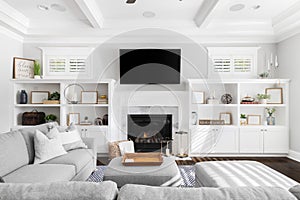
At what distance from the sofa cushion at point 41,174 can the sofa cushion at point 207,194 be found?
1634mm

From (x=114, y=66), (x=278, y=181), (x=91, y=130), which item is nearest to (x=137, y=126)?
(x=91, y=130)

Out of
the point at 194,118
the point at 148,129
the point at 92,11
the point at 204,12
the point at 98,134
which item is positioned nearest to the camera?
the point at 92,11

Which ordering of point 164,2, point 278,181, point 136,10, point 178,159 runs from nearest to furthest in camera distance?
point 278,181 → point 164,2 → point 136,10 → point 178,159

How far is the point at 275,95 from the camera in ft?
18.5

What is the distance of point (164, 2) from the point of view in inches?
173

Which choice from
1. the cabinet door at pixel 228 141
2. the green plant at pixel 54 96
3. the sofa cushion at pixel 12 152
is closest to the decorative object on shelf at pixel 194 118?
the cabinet door at pixel 228 141

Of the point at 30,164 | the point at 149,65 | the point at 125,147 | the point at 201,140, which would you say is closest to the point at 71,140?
the point at 30,164

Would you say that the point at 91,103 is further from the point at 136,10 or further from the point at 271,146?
the point at 271,146

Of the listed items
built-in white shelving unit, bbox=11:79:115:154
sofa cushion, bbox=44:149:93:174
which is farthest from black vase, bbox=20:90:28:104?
sofa cushion, bbox=44:149:93:174

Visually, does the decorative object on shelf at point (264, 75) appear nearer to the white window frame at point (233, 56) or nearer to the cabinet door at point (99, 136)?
the white window frame at point (233, 56)

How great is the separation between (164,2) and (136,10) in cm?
63

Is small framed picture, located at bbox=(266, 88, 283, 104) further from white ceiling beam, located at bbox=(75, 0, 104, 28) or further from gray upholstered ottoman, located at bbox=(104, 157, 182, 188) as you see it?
white ceiling beam, located at bbox=(75, 0, 104, 28)

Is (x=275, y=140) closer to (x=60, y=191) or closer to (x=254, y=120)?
(x=254, y=120)

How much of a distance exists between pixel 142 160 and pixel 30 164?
4.42ft
